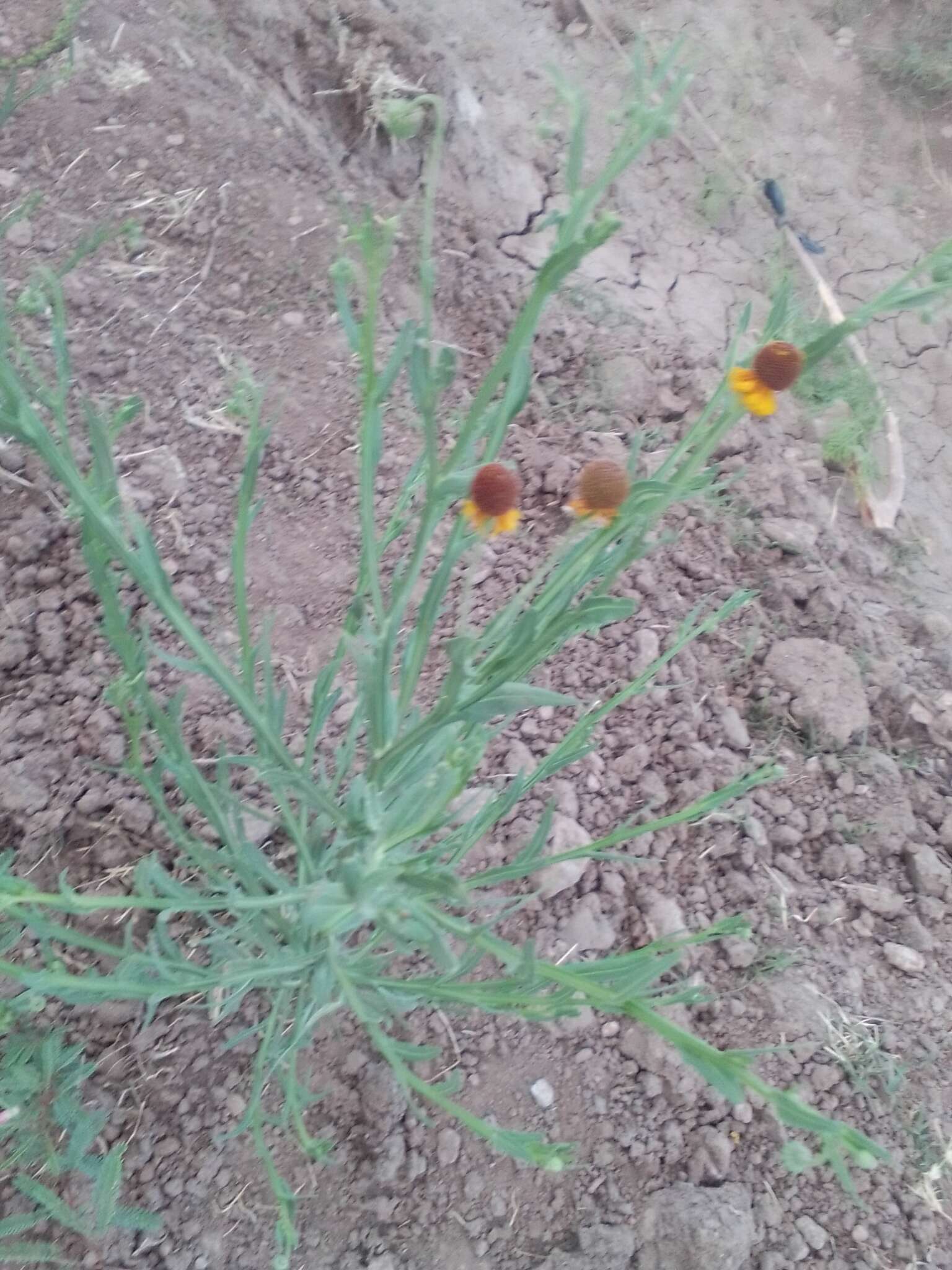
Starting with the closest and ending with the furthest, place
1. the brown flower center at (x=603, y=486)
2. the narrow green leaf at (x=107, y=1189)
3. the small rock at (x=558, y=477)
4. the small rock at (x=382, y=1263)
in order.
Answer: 1. the brown flower center at (x=603, y=486)
2. the narrow green leaf at (x=107, y=1189)
3. the small rock at (x=382, y=1263)
4. the small rock at (x=558, y=477)

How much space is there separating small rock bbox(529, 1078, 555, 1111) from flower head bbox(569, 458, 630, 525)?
115 centimetres

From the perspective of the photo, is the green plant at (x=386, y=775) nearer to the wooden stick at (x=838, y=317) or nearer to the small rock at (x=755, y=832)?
the small rock at (x=755, y=832)

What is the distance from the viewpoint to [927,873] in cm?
205

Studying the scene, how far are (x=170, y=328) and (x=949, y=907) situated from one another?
2262mm

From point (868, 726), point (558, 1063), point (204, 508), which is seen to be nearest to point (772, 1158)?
point (558, 1063)

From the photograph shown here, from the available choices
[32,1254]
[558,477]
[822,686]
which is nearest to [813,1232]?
[822,686]

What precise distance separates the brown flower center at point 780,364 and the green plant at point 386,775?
31 mm

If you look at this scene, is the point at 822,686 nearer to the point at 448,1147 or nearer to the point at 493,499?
the point at 448,1147

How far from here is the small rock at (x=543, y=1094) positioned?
1.67m

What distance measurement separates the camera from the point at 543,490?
7.91ft

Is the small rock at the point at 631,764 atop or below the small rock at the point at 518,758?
atop

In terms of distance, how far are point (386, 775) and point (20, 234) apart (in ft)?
6.01

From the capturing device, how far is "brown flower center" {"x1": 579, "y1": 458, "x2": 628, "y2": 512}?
931 mm

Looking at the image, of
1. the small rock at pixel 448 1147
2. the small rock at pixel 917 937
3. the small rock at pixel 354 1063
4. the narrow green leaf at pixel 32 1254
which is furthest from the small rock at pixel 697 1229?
the narrow green leaf at pixel 32 1254
